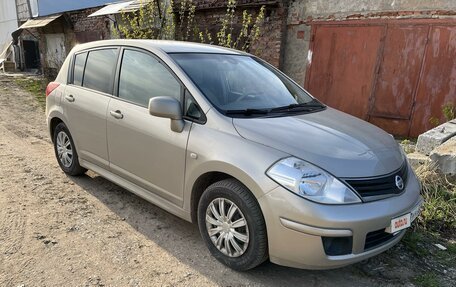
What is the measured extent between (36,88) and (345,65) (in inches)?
426

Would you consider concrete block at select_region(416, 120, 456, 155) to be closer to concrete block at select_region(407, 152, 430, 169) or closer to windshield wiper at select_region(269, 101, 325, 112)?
concrete block at select_region(407, 152, 430, 169)

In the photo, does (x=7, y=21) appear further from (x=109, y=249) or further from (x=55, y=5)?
(x=109, y=249)

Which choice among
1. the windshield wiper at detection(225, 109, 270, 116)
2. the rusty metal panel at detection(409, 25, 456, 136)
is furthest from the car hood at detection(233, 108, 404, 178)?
the rusty metal panel at detection(409, 25, 456, 136)

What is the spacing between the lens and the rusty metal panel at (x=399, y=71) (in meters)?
6.60

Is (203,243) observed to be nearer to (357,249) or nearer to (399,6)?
(357,249)

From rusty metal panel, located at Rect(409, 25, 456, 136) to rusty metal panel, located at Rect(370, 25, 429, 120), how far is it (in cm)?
13

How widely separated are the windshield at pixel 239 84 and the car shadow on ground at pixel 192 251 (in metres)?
1.21

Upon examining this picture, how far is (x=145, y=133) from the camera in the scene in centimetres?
322

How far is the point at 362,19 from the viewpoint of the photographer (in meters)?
7.14

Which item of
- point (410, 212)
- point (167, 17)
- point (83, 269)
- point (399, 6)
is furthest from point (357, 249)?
point (167, 17)

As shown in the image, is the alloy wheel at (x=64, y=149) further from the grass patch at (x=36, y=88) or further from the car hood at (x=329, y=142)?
the grass patch at (x=36, y=88)

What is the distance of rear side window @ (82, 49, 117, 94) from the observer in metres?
3.77

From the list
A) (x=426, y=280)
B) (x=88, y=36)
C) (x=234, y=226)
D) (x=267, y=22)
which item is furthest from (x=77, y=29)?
(x=426, y=280)

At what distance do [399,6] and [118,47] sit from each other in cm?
538
